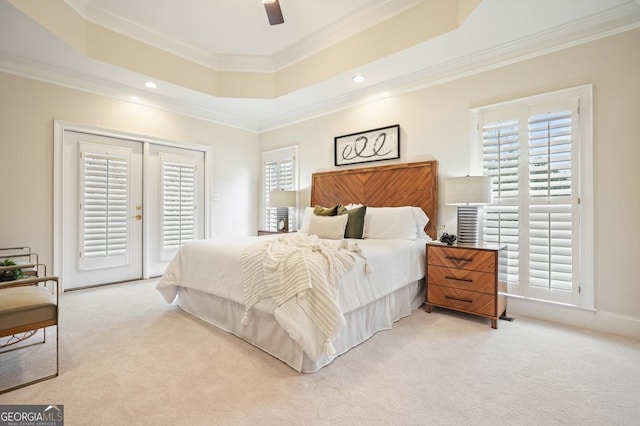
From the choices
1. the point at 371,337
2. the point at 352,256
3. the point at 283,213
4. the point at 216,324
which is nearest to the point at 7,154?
the point at 216,324

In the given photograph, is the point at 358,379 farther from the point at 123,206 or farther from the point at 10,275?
the point at 123,206

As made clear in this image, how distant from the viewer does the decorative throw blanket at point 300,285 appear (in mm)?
1898

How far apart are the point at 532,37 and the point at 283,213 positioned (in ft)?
12.8

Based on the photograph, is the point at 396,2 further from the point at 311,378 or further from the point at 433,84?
the point at 311,378

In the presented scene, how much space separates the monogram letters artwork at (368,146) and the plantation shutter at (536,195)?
3.66 ft

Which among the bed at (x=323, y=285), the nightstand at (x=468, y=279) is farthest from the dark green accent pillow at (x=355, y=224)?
the nightstand at (x=468, y=279)

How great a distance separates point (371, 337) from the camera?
8.09 ft

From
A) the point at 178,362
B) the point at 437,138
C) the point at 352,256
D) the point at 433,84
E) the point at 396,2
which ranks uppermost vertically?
the point at 396,2

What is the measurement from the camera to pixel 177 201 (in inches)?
189

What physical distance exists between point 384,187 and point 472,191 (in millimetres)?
1294

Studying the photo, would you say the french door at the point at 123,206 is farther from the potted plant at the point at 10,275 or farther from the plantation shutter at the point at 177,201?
the potted plant at the point at 10,275

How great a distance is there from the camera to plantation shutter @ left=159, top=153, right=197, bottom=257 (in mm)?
4672

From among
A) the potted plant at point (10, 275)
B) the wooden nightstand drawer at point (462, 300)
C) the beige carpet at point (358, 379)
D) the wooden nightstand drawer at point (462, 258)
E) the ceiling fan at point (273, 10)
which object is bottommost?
the beige carpet at point (358, 379)

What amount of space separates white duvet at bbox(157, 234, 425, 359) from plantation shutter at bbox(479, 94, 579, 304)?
2.98 ft
